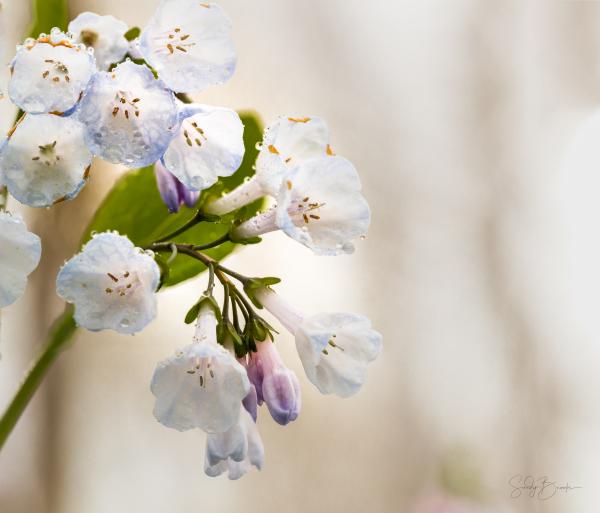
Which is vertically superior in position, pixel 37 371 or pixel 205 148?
pixel 205 148

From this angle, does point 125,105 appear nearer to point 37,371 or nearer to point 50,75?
point 50,75


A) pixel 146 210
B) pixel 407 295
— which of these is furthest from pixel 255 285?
pixel 407 295

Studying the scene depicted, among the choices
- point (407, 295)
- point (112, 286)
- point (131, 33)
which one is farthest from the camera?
point (407, 295)

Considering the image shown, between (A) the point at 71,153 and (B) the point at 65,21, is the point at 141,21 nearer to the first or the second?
(B) the point at 65,21

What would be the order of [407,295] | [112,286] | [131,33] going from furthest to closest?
[407,295]
[131,33]
[112,286]

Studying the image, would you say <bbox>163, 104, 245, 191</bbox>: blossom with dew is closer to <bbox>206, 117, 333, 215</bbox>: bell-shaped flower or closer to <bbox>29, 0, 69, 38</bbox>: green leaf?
<bbox>206, 117, 333, 215</bbox>: bell-shaped flower

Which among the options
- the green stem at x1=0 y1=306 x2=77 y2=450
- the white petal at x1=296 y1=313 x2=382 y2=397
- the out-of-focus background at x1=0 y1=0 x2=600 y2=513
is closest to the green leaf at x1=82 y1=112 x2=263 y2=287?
the green stem at x1=0 y1=306 x2=77 y2=450

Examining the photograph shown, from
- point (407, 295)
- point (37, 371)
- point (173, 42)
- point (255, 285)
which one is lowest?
point (407, 295)

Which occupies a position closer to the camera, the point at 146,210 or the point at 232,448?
the point at 232,448
